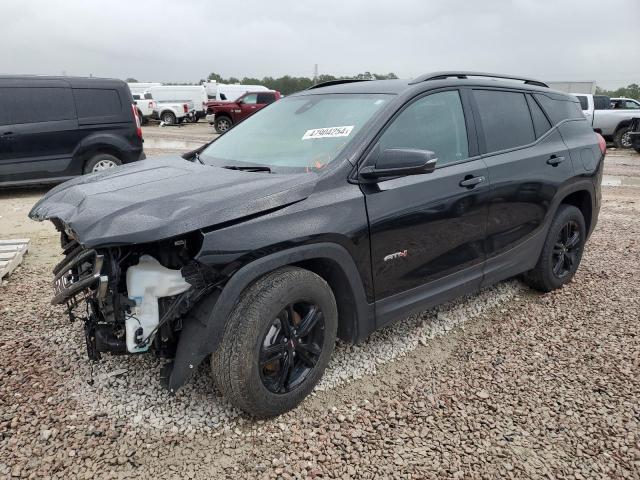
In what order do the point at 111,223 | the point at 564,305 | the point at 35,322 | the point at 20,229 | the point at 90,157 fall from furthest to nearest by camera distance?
the point at 90,157
the point at 20,229
the point at 564,305
the point at 35,322
the point at 111,223

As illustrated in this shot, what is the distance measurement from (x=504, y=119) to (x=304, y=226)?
6.74ft

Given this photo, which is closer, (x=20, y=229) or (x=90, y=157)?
(x=20, y=229)

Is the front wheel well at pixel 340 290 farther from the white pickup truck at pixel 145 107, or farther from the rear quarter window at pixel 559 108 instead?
the white pickup truck at pixel 145 107

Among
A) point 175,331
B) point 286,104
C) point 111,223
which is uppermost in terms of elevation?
point 286,104

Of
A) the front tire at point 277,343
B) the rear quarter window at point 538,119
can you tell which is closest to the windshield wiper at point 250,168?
the front tire at point 277,343

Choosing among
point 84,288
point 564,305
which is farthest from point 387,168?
point 564,305

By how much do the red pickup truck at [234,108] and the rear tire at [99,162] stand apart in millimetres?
12807

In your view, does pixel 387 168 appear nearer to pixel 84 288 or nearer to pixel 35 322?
pixel 84 288

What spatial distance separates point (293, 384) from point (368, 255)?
0.80 meters

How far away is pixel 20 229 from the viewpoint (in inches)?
247

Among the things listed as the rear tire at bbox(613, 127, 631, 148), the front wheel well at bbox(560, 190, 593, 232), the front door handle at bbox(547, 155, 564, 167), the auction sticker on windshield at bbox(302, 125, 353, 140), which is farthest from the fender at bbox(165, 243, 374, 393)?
the rear tire at bbox(613, 127, 631, 148)

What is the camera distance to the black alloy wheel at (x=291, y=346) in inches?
97.4

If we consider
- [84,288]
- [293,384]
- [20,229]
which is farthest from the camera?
[20,229]

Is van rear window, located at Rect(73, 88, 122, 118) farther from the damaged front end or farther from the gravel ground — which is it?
the damaged front end
